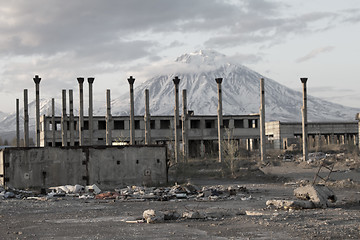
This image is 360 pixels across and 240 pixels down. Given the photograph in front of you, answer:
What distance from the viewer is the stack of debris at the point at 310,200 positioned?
52.6ft

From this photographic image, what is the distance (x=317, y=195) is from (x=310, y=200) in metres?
0.24

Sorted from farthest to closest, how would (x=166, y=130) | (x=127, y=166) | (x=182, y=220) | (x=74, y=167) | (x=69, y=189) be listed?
1. (x=166, y=130)
2. (x=127, y=166)
3. (x=74, y=167)
4. (x=69, y=189)
5. (x=182, y=220)

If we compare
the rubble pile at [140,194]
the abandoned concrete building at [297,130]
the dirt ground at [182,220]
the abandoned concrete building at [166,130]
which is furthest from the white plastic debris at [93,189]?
the abandoned concrete building at [297,130]

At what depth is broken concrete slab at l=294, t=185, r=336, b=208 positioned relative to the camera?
16.4 metres

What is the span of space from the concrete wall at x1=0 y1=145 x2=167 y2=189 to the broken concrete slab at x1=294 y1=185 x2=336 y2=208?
1028 centimetres

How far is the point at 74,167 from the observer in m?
26.4

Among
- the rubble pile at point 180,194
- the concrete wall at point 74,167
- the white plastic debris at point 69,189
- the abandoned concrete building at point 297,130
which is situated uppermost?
the abandoned concrete building at point 297,130

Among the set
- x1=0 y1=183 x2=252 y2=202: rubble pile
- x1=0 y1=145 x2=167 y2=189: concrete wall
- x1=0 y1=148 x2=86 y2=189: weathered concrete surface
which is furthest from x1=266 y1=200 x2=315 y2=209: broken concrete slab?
x1=0 y1=148 x2=86 y2=189: weathered concrete surface

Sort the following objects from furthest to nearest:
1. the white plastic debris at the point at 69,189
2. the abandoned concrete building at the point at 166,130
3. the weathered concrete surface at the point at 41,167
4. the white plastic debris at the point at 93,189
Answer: the abandoned concrete building at the point at 166,130 < the weathered concrete surface at the point at 41,167 < the white plastic debris at the point at 93,189 < the white plastic debris at the point at 69,189

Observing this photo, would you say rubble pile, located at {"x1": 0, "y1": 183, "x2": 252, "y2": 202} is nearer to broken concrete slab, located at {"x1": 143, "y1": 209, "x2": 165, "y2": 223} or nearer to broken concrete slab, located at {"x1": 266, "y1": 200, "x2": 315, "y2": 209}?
→ broken concrete slab, located at {"x1": 266, "y1": 200, "x2": 315, "y2": 209}

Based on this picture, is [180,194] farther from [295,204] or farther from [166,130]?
[166,130]

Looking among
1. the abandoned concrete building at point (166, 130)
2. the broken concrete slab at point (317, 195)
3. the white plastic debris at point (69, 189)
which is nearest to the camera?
the broken concrete slab at point (317, 195)

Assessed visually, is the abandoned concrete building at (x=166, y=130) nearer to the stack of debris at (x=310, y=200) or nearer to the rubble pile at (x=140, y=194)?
the rubble pile at (x=140, y=194)

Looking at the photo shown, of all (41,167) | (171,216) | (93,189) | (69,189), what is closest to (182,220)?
(171,216)
